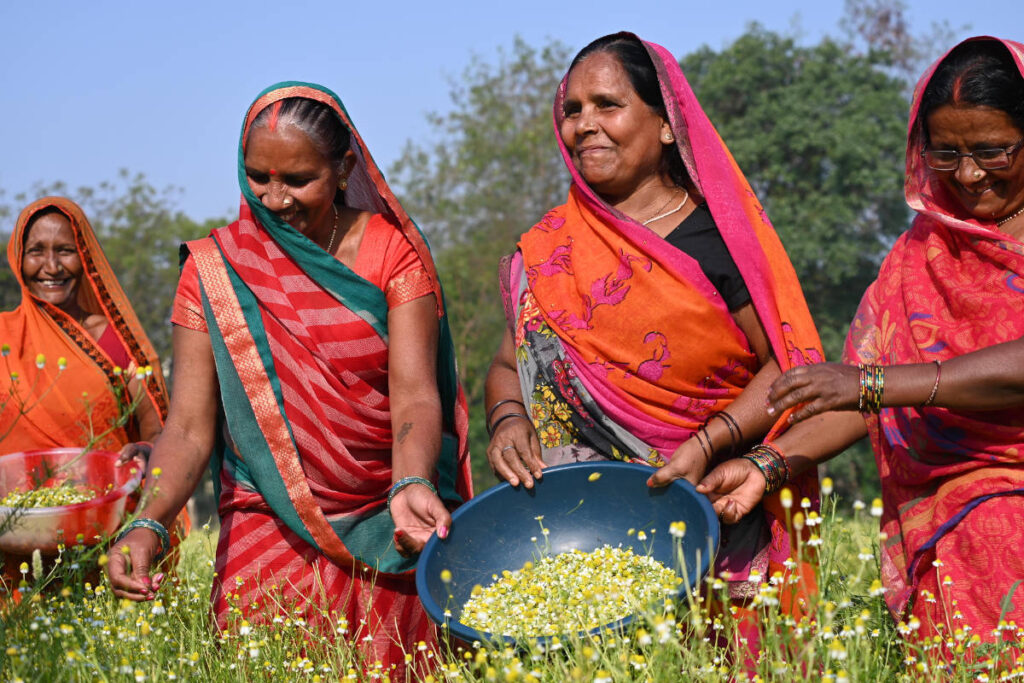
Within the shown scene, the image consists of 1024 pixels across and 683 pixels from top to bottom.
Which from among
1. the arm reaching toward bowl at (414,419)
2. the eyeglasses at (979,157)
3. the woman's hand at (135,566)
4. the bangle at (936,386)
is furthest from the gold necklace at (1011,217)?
the woman's hand at (135,566)

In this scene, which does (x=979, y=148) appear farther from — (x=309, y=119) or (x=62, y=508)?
(x=62, y=508)

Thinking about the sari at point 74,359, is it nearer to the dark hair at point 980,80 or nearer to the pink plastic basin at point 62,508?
the pink plastic basin at point 62,508

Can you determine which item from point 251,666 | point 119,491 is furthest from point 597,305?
point 119,491

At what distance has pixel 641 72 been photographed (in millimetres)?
4180

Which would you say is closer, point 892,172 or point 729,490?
point 729,490

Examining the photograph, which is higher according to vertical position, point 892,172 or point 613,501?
point 892,172

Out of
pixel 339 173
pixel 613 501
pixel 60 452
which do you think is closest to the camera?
pixel 613 501

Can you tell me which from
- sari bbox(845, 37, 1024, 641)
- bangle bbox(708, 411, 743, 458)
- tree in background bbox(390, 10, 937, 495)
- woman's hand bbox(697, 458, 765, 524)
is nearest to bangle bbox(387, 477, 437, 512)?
woman's hand bbox(697, 458, 765, 524)

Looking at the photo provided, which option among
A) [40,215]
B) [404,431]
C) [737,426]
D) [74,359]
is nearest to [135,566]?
[404,431]

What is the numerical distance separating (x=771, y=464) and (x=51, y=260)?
172 inches

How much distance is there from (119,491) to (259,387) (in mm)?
800

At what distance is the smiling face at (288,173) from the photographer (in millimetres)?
4148

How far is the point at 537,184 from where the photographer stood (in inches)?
1029

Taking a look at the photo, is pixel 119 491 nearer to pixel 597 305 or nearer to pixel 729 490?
pixel 597 305
